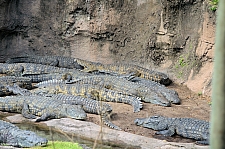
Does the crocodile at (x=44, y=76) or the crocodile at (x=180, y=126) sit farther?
the crocodile at (x=44, y=76)

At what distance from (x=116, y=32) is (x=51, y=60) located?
168cm

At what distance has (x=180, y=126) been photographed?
5523mm

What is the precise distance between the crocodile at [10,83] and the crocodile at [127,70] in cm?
171

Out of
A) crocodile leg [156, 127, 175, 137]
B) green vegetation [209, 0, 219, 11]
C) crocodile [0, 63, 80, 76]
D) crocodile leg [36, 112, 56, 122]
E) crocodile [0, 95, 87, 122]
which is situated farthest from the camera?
crocodile [0, 63, 80, 76]

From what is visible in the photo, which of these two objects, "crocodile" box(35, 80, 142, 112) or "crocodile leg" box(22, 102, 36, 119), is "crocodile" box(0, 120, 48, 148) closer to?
"crocodile leg" box(22, 102, 36, 119)

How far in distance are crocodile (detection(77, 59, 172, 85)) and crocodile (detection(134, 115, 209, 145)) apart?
2801mm

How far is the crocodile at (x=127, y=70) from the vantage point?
8.60m

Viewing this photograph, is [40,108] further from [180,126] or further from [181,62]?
[181,62]

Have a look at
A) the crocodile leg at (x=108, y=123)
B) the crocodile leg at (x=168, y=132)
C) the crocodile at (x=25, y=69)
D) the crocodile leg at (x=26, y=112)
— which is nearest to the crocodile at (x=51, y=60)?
the crocodile at (x=25, y=69)

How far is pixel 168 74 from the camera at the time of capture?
8.98m

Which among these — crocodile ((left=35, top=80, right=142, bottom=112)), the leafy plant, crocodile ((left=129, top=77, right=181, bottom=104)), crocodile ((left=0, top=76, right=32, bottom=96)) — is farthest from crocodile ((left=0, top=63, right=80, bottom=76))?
the leafy plant

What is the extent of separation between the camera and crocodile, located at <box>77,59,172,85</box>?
8.60 meters

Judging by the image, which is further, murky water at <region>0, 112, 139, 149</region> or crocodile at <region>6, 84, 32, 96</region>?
crocodile at <region>6, 84, 32, 96</region>

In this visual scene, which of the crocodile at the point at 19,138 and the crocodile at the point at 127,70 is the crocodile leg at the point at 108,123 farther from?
the crocodile at the point at 127,70
